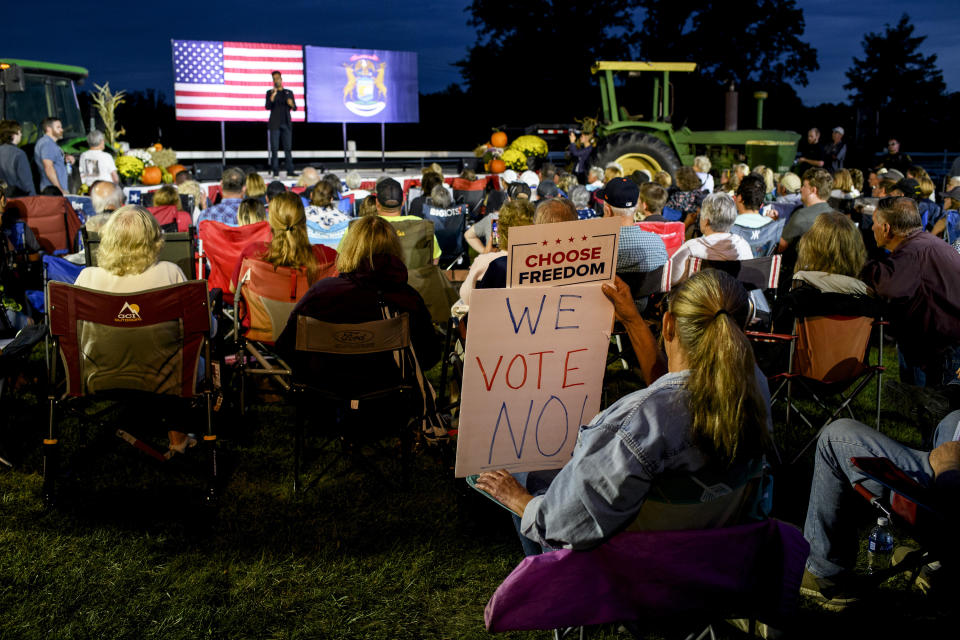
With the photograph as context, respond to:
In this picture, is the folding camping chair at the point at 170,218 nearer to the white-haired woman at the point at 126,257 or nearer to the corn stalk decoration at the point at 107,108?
the white-haired woman at the point at 126,257

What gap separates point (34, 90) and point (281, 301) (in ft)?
36.8

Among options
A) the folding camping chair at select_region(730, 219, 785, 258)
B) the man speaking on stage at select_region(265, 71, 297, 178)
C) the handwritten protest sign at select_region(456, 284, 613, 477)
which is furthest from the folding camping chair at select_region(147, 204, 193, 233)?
the man speaking on stage at select_region(265, 71, 297, 178)

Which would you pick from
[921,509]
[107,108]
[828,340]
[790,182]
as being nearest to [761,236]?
[828,340]

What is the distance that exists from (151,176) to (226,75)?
5476mm

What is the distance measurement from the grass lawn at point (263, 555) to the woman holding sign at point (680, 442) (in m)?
0.50

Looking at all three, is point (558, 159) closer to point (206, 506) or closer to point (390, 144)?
point (390, 144)

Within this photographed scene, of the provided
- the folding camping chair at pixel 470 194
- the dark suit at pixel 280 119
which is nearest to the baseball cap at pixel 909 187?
the folding camping chair at pixel 470 194

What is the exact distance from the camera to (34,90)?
13.1 m

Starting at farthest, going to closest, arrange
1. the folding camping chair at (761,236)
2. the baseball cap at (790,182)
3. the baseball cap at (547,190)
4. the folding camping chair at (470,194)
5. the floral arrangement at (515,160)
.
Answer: the floral arrangement at (515,160) → the folding camping chair at (470,194) → the baseball cap at (547,190) → the baseball cap at (790,182) → the folding camping chair at (761,236)

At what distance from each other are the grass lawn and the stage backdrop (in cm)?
1469

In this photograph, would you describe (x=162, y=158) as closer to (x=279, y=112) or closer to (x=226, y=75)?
(x=279, y=112)

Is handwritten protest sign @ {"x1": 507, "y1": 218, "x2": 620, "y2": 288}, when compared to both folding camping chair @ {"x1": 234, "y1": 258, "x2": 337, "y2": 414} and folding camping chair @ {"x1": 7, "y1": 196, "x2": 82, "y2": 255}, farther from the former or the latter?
folding camping chair @ {"x1": 7, "y1": 196, "x2": 82, "y2": 255}

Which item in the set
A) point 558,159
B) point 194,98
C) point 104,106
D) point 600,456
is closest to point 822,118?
point 558,159

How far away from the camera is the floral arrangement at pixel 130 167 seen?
12008 millimetres
